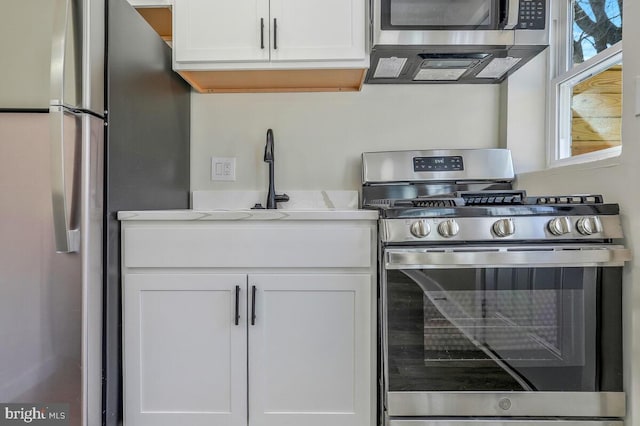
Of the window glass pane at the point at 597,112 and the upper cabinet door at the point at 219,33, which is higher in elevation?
the upper cabinet door at the point at 219,33

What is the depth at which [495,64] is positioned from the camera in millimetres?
1754

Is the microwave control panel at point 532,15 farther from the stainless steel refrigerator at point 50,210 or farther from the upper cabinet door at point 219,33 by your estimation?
the stainless steel refrigerator at point 50,210

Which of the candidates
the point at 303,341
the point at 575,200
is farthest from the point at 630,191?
the point at 303,341

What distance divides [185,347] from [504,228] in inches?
42.1

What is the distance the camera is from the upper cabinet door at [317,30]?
1.63 m

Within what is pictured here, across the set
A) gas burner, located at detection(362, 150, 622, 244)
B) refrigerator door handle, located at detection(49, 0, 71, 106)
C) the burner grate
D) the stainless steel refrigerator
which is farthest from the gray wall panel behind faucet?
the burner grate

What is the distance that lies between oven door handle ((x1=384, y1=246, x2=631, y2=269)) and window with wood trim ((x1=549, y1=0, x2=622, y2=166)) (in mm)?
458

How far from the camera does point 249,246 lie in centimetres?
135

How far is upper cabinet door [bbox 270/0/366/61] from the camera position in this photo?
163 centimetres

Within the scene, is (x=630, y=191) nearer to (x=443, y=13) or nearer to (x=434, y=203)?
(x=434, y=203)

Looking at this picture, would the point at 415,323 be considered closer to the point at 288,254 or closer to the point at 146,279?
the point at 288,254

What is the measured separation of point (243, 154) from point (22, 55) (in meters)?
0.95

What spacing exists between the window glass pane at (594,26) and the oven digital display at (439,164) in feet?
2.04

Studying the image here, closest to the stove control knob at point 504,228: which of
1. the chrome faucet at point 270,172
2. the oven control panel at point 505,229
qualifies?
the oven control panel at point 505,229
